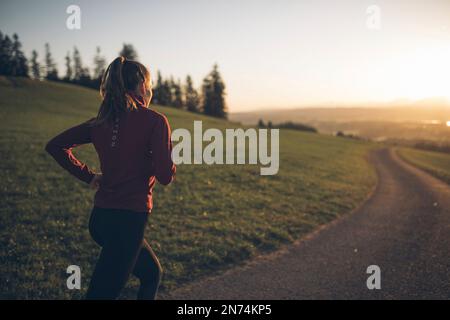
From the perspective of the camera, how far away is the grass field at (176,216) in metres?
6.20

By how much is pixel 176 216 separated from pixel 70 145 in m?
7.00

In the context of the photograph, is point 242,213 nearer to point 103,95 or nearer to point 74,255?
point 74,255

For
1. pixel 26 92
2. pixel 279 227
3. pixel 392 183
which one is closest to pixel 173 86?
pixel 26 92

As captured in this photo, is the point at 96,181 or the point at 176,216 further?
the point at 176,216

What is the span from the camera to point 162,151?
2883mm

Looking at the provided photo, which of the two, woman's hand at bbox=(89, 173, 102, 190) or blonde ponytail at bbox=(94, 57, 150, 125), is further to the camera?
woman's hand at bbox=(89, 173, 102, 190)

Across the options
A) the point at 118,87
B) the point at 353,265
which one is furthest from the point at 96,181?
the point at 353,265

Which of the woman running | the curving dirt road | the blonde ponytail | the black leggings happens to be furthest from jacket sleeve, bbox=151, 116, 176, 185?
the curving dirt road

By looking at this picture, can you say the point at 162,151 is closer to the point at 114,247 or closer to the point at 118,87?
the point at 118,87

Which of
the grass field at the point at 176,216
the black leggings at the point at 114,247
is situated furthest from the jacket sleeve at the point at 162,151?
the grass field at the point at 176,216

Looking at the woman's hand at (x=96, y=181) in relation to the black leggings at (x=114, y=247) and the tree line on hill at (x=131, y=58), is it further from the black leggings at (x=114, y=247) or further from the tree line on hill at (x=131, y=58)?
the tree line on hill at (x=131, y=58)

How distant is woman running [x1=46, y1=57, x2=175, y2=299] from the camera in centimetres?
280

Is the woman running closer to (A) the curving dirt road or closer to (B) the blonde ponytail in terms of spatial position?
(B) the blonde ponytail

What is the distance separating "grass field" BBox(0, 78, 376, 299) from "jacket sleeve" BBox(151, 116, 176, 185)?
336cm
